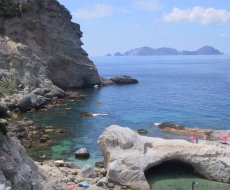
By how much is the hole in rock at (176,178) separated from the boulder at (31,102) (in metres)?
33.7

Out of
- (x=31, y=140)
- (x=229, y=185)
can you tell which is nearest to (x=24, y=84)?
(x=31, y=140)

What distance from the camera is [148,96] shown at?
91.2 metres

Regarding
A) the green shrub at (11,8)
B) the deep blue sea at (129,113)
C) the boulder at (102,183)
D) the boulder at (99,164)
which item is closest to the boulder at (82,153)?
the deep blue sea at (129,113)

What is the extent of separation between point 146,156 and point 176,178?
305 cm

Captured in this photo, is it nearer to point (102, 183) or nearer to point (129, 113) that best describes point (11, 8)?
point (129, 113)

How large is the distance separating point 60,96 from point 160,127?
28578 mm

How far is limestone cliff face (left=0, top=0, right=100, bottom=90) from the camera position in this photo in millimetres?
77250

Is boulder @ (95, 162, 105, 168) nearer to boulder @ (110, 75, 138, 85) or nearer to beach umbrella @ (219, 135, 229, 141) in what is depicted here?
beach umbrella @ (219, 135, 229, 141)

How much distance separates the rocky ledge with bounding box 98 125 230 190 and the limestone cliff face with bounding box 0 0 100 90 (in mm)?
41853

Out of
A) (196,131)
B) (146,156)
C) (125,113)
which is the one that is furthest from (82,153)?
(125,113)

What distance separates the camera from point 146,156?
34.7 m

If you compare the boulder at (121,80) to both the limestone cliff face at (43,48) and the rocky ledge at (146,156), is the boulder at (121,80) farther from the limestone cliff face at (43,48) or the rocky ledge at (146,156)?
the rocky ledge at (146,156)

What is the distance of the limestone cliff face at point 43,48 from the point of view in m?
77.2

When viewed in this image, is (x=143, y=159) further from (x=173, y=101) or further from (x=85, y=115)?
(x=173, y=101)
